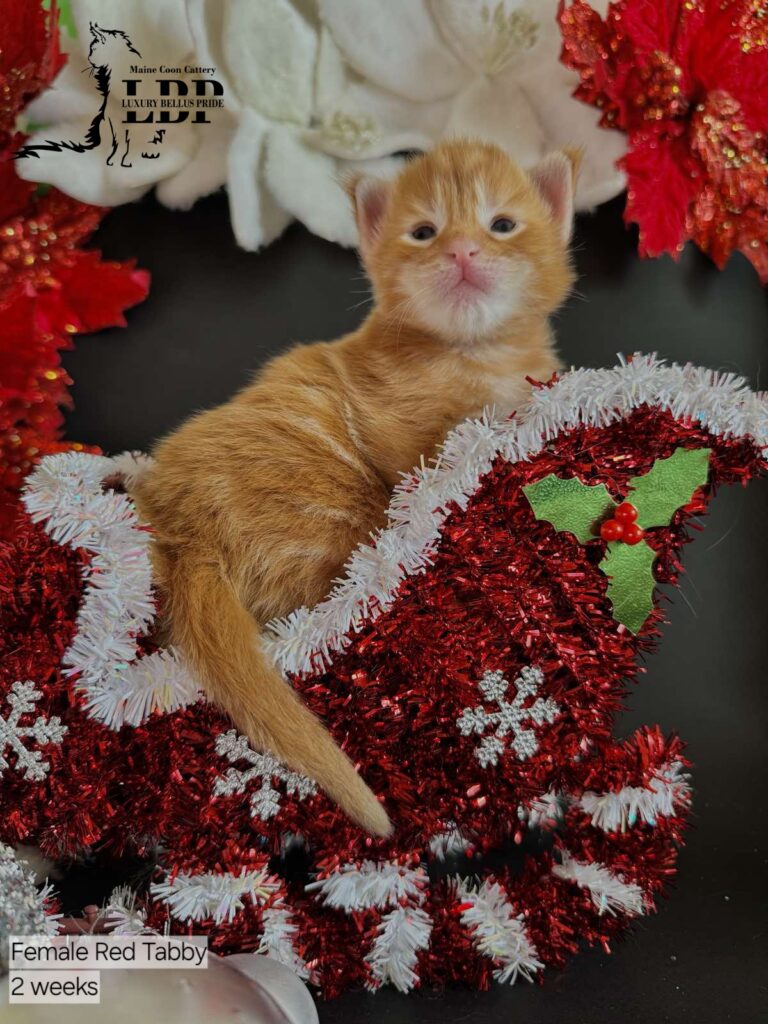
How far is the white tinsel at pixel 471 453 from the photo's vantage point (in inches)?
29.2

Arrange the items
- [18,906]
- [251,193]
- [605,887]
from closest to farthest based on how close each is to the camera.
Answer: [18,906]
[605,887]
[251,193]

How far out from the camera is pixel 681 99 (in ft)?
2.93

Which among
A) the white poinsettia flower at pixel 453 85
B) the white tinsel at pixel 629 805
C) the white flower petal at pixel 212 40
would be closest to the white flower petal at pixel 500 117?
the white poinsettia flower at pixel 453 85

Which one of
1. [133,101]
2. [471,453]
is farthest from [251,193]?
[471,453]

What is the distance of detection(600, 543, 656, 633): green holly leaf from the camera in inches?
30.4

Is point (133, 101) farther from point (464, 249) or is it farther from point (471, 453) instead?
point (471, 453)

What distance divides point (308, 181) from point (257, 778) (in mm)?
598

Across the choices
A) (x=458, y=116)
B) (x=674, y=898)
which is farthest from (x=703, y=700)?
(x=458, y=116)

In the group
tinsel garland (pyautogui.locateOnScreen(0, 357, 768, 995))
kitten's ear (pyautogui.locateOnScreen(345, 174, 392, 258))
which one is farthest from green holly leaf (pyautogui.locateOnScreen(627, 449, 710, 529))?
kitten's ear (pyautogui.locateOnScreen(345, 174, 392, 258))

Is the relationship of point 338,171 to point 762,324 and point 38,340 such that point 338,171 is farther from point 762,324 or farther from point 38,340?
point 762,324

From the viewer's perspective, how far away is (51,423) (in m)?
0.96

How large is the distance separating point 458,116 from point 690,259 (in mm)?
299

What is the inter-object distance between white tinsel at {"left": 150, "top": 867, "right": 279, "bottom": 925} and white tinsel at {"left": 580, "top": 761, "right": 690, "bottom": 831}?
0.31m

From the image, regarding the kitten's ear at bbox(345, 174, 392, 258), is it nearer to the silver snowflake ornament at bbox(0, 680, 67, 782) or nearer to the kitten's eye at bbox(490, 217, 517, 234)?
the kitten's eye at bbox(490, 217, 517, 234)
